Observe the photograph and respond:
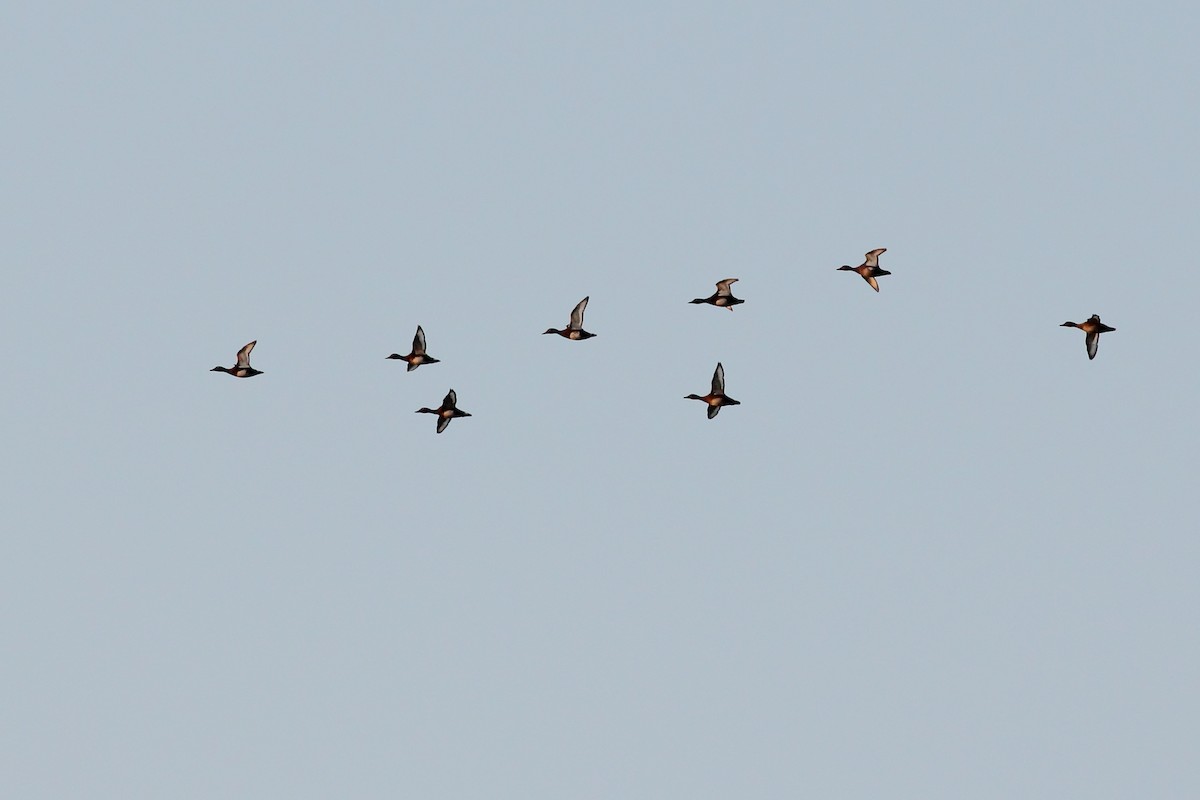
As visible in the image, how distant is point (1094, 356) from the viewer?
74375 mm

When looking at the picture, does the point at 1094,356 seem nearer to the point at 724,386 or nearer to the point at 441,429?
the point at 724,386

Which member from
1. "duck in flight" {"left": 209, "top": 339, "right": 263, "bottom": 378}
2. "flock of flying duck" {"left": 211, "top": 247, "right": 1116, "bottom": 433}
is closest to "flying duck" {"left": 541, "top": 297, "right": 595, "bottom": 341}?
"flock of flying duck" {"left": 211, "top": 247, "right": 1116, "bottom": 433}

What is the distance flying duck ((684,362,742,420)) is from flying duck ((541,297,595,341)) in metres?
5.87

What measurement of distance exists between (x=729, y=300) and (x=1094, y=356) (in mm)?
15489

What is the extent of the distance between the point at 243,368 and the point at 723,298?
70.9 ft

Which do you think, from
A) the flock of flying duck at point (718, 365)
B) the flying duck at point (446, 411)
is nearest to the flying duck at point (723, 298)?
the flock of flying duck at point (718, 365)

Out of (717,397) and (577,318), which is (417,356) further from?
(717,397)

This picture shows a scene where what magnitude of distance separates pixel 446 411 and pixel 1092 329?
28365mm

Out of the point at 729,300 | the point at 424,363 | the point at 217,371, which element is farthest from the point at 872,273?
the point at 217,371

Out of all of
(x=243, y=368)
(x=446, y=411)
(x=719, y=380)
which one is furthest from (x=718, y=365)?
(x=243, y=368)

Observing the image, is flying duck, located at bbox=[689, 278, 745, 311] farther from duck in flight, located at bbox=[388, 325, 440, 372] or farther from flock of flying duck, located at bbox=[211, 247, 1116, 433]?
duck in flight, located at bbox=[388, 325, 440, 372]

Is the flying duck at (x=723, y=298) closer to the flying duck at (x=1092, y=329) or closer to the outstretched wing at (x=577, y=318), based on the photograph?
the outstretched wing at (x=577, y=318)

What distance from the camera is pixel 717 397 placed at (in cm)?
7744

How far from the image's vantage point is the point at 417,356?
257 ft
